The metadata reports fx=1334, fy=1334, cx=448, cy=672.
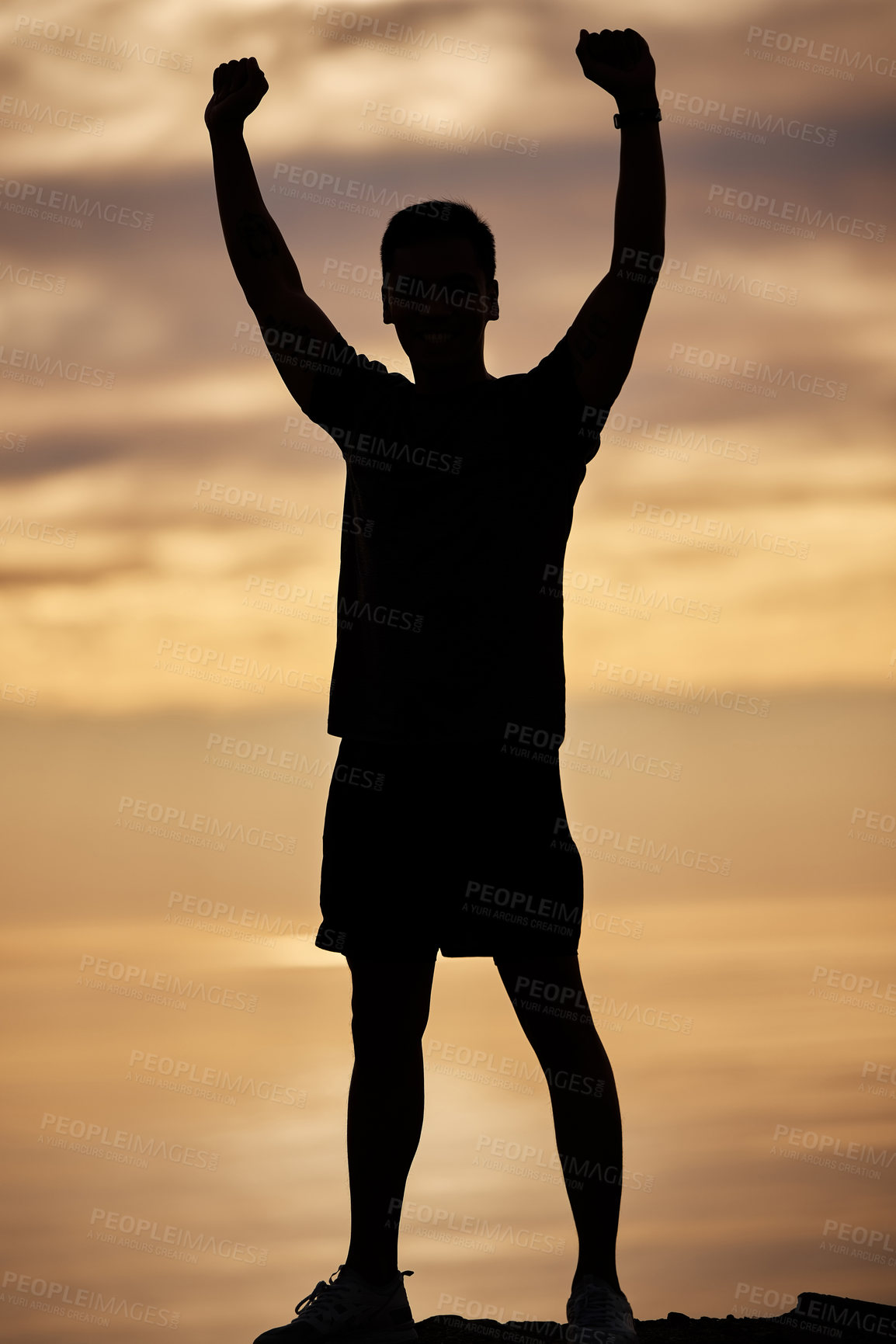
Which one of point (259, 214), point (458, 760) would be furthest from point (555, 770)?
point (259, 214)

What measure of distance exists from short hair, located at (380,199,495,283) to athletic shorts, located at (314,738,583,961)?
4.20 ft

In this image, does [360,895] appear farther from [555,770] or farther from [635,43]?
[635,43]

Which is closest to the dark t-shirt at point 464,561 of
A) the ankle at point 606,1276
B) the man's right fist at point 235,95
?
the man's right fist at point 235,95

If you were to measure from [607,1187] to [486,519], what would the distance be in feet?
5.40

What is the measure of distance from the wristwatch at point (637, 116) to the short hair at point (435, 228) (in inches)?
19.0

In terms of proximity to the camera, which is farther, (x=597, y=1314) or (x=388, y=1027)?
(x=388, y=1027)

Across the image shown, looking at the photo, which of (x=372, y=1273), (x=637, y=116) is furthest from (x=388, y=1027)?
(x=637, y=116)

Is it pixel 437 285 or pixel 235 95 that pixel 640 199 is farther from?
pixel 235 95

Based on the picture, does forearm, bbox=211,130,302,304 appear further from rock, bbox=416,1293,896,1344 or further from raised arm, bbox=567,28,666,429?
rock, bbox=416,1293,896,1344

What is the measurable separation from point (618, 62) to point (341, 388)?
1037 mm

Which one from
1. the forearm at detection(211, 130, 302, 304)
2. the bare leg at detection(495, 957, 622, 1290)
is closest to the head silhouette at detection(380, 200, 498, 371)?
the forearm at detection(211, 130, 302, 304)

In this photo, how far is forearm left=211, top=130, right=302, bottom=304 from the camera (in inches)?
142

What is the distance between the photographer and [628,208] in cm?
314

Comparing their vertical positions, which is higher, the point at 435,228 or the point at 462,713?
the point at 435,228
